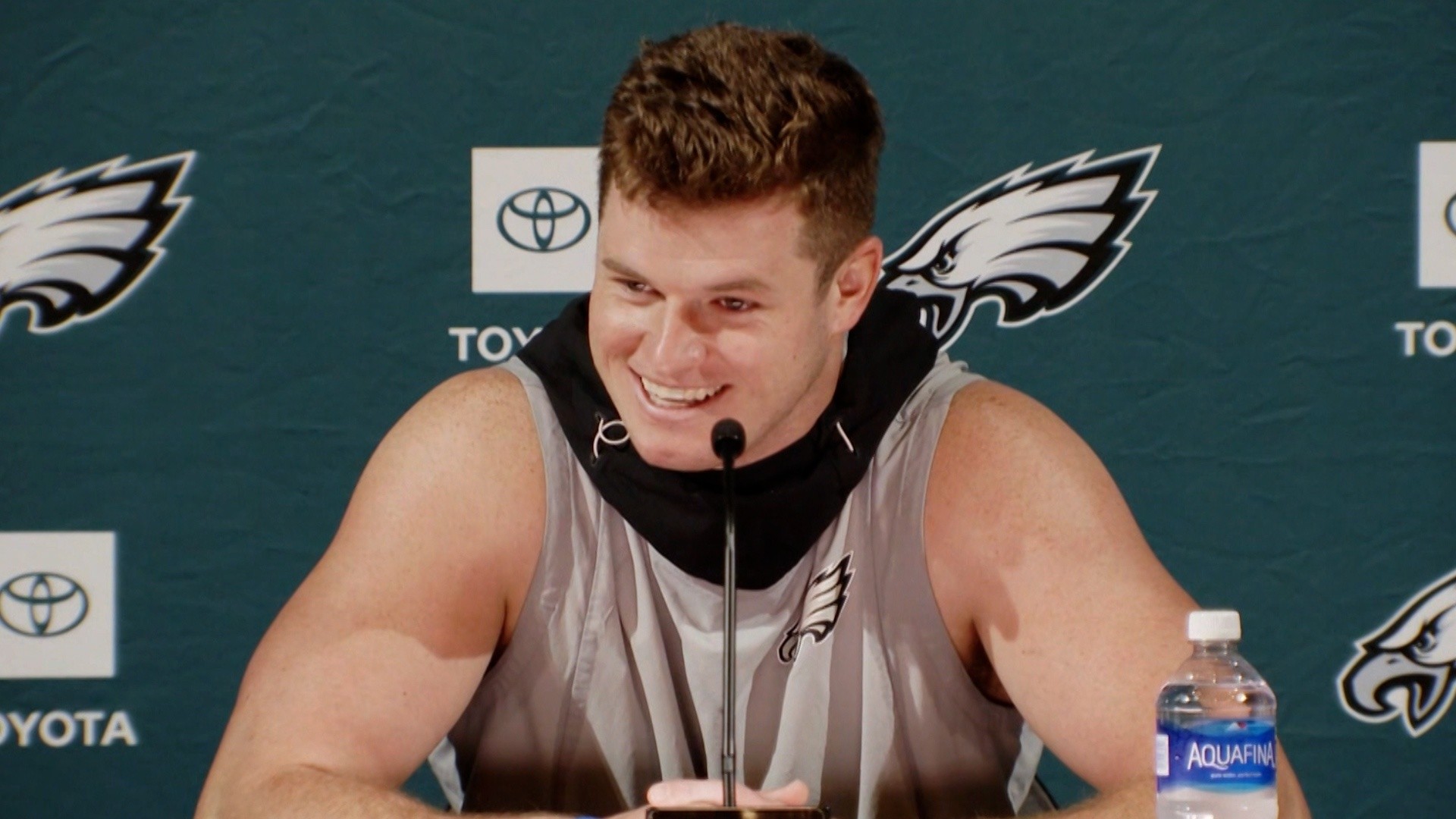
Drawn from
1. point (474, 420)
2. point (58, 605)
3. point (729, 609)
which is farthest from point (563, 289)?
point (729, 609)

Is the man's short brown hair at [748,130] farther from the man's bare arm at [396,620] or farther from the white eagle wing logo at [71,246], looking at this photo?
the white eagle wing logo at [71,246]

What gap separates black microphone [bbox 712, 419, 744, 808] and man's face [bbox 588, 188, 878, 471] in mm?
159

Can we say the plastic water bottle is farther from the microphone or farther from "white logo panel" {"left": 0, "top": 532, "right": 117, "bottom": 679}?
"white logo panel" {"left": 0, "top": 532, "right": 117, "bottom": 679}

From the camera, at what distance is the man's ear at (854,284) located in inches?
56.3

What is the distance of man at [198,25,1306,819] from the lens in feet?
4.34

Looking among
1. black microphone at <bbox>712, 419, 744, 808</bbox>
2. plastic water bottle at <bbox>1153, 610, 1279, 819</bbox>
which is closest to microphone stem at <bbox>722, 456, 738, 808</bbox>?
black microphone at <bbox>712, 419, 744, 808</bbox>

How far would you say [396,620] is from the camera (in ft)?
4.53

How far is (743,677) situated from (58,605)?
80 centimetres

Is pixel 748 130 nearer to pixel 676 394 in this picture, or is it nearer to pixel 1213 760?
pixel 676 394

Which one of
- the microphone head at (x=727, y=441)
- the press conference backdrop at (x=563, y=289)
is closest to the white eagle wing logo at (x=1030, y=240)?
the press conference backdrop at (x=563, y=289)

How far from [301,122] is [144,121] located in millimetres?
170

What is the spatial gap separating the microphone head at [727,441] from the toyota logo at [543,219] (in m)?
0.70

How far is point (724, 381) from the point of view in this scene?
1.38 meters

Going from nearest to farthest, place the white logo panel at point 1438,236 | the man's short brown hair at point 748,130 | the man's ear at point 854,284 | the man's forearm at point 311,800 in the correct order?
the man's forearm at point 311,800
the man's short brown hair at point 748,130
the man's ear at point 854,284
the white logo panel at point 1438,236
